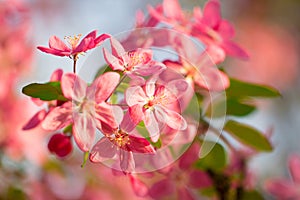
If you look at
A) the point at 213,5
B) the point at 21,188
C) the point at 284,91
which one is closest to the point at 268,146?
the point at 213,5

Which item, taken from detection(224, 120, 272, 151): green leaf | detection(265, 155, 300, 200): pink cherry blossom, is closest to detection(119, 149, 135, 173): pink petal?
detection(224, 120, 272, 151): green leaf

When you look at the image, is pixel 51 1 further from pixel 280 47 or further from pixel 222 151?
pixel 222 151

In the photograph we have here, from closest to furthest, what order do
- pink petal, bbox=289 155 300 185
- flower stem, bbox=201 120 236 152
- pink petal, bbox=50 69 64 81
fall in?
pink petal, bbox=50 69 64 81 < flower stem, bbox=201 120 236 152 < pink petal, bbox=289 155 300 185

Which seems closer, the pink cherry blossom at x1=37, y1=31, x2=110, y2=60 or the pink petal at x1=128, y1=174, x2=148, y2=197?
the pink cherry blossom at x1=37, y1=31, x2=110, y2=60

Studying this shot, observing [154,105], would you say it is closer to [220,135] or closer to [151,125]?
[151,125]

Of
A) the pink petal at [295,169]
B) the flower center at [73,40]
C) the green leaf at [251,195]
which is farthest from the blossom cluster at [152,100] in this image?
the pink petal at [295,169]

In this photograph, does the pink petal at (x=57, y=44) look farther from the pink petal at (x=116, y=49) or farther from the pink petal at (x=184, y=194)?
the pink petal at (x=184, y=194)

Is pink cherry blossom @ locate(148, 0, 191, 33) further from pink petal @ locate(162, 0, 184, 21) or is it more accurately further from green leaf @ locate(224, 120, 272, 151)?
green leaf @ locate(224, 120, 272, 151)
